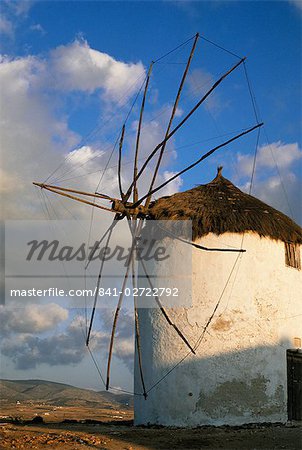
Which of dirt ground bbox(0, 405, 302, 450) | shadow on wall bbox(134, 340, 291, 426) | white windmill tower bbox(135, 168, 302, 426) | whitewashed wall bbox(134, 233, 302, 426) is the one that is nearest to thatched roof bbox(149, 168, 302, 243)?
white windmill tower bbox(135, 168, 302, 426)

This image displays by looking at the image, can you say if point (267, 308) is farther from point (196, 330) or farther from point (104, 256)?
point (104, 256)

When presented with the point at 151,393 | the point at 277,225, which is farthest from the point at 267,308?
the point at 151,393

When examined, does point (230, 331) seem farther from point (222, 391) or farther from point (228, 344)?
point (222, 391)

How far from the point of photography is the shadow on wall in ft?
45.0

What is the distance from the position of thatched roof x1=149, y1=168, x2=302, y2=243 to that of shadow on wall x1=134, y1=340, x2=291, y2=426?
3186 millimetres

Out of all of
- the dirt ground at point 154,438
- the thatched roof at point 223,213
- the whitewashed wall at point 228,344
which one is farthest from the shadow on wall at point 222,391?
the thatched roof at point 223,213

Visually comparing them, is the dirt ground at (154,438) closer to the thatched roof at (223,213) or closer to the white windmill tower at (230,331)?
the white windmill tower at (230,331)

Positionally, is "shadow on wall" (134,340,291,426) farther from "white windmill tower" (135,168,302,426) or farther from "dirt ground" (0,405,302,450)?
"dirt ground" (0,405,302,450)

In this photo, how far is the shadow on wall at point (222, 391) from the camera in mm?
13711

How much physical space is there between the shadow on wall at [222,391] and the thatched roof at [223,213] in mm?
3186

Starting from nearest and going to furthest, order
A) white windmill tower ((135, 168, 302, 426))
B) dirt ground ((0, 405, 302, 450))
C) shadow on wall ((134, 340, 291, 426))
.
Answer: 1. dirt ground ((0, 405, 302, 450))
2. shadow on wall ((134, 340, 291, 426))
3. white windmill tower ((135, 168, 302, 426))

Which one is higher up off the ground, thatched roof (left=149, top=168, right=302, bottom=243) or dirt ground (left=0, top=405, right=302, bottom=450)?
thatched roof (left=149, top=168, right=302, bottom=243)

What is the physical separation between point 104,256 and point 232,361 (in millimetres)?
4500

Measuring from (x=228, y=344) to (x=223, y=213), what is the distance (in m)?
3.49
